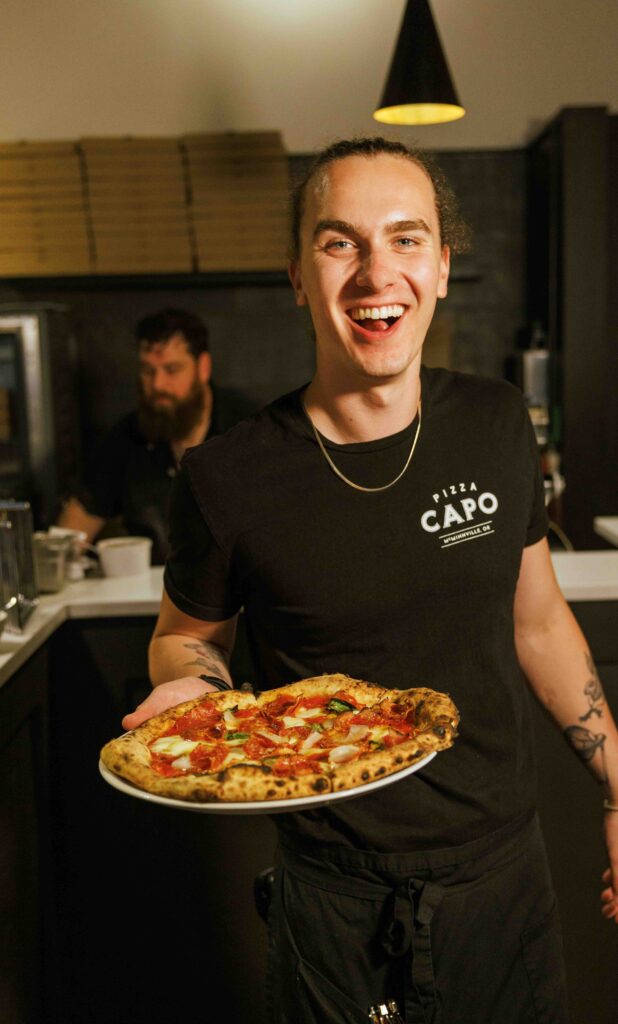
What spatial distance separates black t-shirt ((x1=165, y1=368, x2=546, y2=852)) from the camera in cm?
140

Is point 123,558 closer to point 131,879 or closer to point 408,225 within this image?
point 131,879

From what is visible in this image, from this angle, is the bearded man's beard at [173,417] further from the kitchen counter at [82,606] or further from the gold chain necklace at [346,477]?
the gold chain necklace at [346,477]

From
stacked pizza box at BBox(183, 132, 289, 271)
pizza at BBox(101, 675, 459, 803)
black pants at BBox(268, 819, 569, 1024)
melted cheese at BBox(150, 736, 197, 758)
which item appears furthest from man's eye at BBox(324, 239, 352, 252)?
stacked pizza box at BBox(183, 132, 289, 271)

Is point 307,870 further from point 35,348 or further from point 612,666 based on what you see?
point 35,348

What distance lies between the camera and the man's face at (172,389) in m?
3.53

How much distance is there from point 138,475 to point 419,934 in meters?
2.42

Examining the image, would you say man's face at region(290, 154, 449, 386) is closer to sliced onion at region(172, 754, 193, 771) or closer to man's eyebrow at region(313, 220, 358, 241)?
man's eyebrow at region(313, 220, 358, 241)

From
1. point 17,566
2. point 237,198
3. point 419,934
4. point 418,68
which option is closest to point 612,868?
point 419,934

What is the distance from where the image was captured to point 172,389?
11.7 ft

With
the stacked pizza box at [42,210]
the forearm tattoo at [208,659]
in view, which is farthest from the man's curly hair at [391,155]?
the stacked pizza box at [42,210]

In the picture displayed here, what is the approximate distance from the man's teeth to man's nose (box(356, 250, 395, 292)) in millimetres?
24

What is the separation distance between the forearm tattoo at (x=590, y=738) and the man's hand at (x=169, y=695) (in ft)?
1.92

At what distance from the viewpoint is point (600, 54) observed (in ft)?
14.9

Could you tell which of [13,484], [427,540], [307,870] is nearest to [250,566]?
[427,540]
